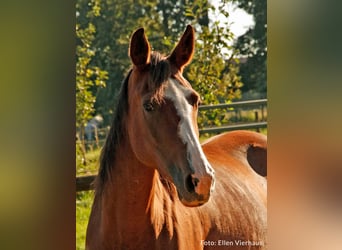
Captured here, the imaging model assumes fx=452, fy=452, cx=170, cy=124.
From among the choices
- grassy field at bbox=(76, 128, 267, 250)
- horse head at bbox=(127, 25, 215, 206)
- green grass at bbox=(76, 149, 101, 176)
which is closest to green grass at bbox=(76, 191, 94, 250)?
grassy field at bbox=(76, 128, 267, 250)

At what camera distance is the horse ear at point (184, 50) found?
83.1 inches

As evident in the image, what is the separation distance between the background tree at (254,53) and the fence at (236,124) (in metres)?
0.06

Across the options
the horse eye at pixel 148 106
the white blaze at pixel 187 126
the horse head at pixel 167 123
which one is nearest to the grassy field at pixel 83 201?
the horse head at pixel 167 123

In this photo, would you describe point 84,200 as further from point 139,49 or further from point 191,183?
point 139,49

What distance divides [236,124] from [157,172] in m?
0.59

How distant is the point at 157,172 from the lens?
6.83 ft

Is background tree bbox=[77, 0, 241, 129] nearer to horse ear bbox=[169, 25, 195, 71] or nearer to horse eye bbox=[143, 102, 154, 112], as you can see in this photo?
horse ear bbox=[169, 25, 195, 71]

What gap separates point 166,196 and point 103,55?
81 centimetres
